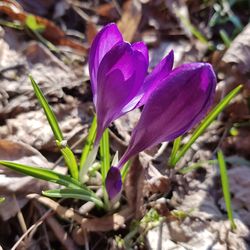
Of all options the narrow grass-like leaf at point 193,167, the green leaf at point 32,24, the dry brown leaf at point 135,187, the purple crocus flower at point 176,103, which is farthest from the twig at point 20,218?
the green leaf at point 32,24

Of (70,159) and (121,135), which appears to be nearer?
(70,159)

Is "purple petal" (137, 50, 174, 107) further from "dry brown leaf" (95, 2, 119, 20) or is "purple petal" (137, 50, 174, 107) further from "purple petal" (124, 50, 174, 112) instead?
"dry brown leaf" (95, 2, 119, 20)

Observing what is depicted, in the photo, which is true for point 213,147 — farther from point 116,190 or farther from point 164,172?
point 116,190

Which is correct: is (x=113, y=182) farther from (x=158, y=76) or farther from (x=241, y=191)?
(x=241, y=191)

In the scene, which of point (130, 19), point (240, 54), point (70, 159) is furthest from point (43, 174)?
point (130, 19)

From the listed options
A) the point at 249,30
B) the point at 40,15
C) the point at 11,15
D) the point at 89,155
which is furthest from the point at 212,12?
the point at 89,155

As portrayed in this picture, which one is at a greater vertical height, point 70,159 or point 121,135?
point 70,159

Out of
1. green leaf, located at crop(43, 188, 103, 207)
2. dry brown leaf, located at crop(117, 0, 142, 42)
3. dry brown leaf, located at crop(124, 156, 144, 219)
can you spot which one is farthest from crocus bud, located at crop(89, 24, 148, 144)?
dry brown leaf, located at crop(117, 0, 142, 42)

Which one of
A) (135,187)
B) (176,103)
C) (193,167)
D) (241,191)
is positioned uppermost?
(176,103)
